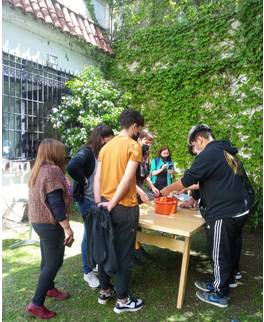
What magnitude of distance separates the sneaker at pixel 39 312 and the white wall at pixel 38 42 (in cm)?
444

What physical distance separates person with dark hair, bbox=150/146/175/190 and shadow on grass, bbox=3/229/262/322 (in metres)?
1.37

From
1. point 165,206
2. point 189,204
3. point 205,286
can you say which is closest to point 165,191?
point 165,206

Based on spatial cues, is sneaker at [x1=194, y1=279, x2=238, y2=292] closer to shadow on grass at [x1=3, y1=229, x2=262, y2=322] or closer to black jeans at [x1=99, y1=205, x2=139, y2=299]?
shadow on grass at [x1=3, y1=229, x2=262, y2=322]

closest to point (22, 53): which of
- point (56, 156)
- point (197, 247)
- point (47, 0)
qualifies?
point (47, 0)

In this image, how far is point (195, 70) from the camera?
6.54 metres

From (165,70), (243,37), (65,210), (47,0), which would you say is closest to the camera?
(65,210)

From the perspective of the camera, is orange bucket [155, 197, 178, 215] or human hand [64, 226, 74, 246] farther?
orange bucket [155, 197, 178, 215]

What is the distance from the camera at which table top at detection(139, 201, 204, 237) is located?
2963 millimetres

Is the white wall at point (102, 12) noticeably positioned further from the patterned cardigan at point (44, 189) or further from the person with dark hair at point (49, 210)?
the patterned cardigan at point (44, 189)

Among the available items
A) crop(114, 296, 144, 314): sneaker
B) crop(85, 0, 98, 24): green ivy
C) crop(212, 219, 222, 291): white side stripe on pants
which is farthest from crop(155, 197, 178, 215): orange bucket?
crop(85, 0, 98, 24): green ivy

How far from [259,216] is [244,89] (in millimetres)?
2436

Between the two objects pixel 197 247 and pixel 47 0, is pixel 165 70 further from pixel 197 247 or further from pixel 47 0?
pixel 197 247

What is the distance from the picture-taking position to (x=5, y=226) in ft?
18.9

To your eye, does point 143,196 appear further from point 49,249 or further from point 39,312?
point 39,312
